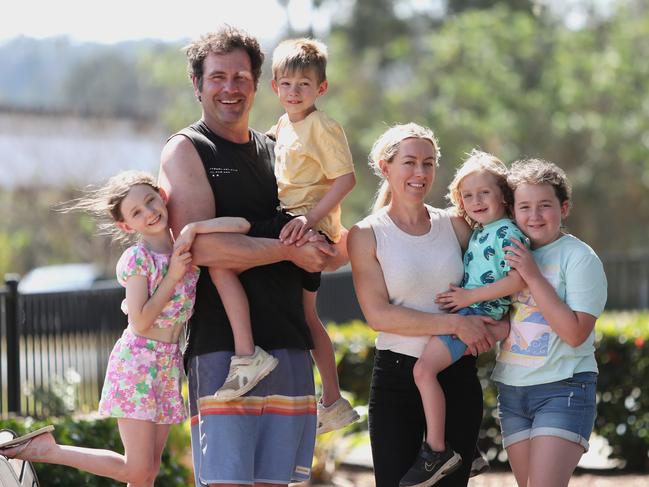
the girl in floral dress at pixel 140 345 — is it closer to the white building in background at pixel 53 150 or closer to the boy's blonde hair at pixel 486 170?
the boy's blonde hair at pixel 486 170

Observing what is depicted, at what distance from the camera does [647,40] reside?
2312 cm

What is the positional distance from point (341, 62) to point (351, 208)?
3911 mm

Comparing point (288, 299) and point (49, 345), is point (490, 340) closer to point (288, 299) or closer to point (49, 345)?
point (288, 299)

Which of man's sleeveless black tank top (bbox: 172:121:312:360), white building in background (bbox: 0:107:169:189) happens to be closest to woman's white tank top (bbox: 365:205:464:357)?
man's sleeveless black tank top (bbox: 172:121:312:360)

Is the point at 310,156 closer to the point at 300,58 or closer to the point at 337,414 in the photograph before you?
the point at 300,58

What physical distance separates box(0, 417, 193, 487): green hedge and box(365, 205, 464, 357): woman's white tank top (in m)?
2.21

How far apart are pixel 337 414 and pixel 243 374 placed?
0.84 m

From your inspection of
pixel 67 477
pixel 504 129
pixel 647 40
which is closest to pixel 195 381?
pixel 67 477

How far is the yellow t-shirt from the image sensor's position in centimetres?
455

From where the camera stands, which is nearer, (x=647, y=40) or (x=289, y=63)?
(x=289, y=63)

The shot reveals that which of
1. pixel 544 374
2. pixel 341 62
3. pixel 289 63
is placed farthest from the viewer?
pixel 341 62

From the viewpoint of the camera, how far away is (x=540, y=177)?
433 centimetres

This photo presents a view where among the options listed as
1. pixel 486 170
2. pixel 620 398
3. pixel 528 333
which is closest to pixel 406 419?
pixel 528 333

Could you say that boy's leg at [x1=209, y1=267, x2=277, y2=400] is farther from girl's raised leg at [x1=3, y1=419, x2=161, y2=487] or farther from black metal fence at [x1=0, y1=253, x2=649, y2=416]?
black metal fence at [x1=0, y1=253, x2=649, y2=416]
